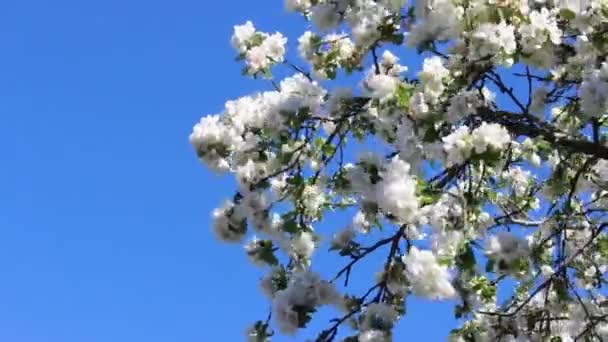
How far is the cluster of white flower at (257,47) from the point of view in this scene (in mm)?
5766

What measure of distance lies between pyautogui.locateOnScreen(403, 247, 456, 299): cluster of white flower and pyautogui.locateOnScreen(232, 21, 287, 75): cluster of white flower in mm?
2056

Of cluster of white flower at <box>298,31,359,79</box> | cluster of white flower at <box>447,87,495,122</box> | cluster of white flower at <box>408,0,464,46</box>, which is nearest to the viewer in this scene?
cluster of white flower at <box>408,0,464,46</box>

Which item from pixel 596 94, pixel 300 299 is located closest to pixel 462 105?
pixel 596 94

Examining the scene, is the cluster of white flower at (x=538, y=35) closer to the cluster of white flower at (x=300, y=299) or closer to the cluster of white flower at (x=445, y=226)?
the cluster of white flower at (x=445, y=226)

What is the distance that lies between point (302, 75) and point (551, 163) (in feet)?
7.50

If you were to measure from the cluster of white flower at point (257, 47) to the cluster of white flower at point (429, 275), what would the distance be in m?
2.06

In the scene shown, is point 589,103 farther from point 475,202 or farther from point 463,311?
point 463,311

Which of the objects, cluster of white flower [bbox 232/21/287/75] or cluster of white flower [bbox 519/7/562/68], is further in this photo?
cluster of white flower [bbox 232/21/287/75]

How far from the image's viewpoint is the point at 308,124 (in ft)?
17.0

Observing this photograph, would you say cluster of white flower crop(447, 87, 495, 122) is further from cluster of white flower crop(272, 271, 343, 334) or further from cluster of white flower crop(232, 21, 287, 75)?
cluster of white flower crop(232, 21, 287, 75)

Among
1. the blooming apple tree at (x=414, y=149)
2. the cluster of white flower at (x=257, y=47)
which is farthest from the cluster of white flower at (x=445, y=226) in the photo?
the cluster of white flower at (x=257, y=47)

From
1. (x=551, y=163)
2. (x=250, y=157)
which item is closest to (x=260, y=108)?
(x=250, y=157)

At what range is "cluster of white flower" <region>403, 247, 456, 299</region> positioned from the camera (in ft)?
13.3

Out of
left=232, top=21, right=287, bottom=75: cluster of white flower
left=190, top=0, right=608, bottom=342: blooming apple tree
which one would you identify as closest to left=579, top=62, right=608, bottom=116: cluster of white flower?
left=190, top=0, right=608, bottom=342: blooming apple tree
